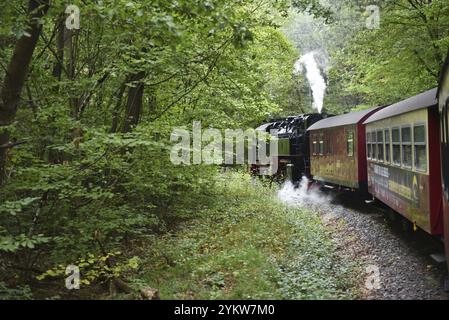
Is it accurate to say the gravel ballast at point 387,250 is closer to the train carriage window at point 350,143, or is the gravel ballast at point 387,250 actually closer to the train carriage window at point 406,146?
the train carriage window at point 406,146

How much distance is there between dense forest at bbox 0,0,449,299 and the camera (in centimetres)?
639

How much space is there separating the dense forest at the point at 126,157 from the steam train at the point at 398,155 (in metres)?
1.72

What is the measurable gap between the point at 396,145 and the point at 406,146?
32.7 inches

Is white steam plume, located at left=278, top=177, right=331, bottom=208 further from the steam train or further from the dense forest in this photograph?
the dense forest

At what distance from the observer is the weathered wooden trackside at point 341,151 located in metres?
14.1

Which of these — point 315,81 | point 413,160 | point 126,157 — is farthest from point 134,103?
point 315,81

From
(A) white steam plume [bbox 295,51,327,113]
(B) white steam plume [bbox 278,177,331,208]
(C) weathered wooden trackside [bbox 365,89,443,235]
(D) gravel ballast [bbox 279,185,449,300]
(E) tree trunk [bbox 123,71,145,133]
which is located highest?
(A) white steam plume [bbox 295,51,327,113]

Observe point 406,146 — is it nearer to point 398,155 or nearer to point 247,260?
point 398,155

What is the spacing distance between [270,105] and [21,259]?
32.5 ft

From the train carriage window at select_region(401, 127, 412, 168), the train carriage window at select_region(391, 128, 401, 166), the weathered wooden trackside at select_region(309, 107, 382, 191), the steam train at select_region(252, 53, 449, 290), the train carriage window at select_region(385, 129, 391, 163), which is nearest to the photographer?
the steam train at select_region(252, 53, 449, 290)

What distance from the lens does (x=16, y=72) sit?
6422mm

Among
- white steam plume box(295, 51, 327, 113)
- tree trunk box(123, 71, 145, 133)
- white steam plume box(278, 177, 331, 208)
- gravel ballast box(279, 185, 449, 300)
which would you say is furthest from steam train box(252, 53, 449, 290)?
white steam plume box(295, 51, 327, 113)

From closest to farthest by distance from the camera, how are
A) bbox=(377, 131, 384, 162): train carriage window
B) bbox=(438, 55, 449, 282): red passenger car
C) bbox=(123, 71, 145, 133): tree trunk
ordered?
bbox=(438, 55, 449, 282): red passenger car
bbox=(123, 71, 145, 133): tree trunk
bbox=(377, 131, 384, 162): train carriage window
